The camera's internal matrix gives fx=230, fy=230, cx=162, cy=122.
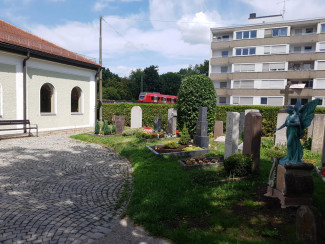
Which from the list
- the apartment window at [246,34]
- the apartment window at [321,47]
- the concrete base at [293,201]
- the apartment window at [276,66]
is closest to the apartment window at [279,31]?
the apartment window at [246,34]

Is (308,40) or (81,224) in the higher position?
(308,40)

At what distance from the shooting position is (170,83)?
262 ft

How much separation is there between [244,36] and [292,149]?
1425 inches

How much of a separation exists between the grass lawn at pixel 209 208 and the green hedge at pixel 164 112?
11160mm

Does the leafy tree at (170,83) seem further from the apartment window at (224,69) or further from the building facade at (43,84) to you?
the building facade at (43,84)

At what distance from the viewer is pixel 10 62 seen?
1366cm

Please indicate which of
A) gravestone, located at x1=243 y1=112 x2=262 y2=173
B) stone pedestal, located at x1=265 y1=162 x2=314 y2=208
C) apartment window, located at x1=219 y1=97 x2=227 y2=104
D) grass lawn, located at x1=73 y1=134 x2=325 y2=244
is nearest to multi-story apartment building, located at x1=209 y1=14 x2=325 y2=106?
apartment window, located at x1=219 y1=97 x2=227 y2=104

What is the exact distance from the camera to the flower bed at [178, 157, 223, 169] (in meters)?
7.36

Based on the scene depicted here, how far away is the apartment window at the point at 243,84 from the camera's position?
35.3m

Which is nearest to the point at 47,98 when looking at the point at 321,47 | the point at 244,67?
the point at 244,67

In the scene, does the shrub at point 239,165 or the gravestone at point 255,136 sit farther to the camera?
the gravestone at point 255,136

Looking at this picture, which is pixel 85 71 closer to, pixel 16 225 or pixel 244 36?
pixel 16 225

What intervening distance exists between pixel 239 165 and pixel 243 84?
106ft

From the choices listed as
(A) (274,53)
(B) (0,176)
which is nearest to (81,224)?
(B) (0,176)
